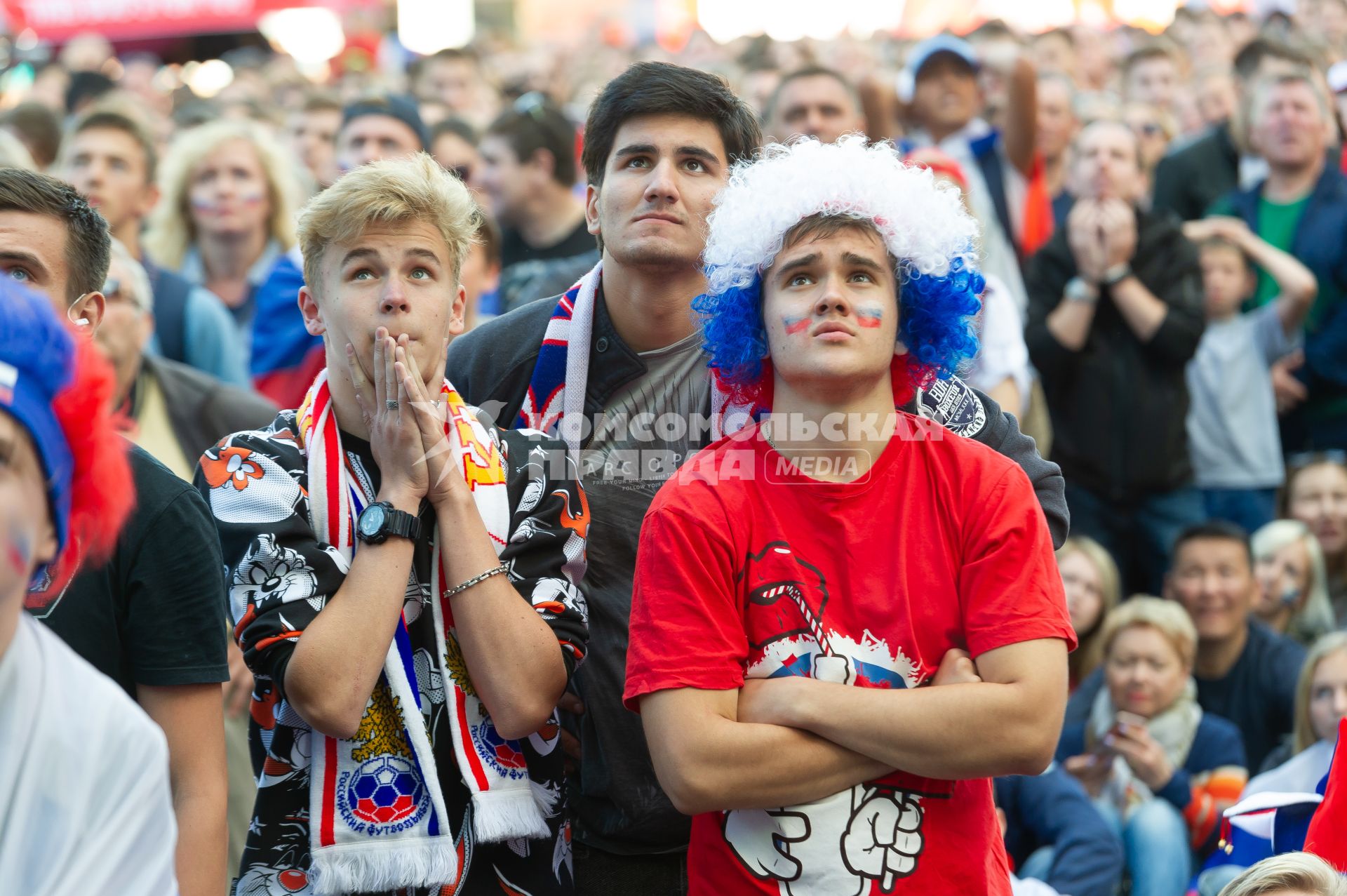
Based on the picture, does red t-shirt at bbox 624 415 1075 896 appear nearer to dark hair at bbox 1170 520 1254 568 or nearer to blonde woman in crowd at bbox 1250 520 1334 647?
dark hair at bbox 1170 520 1254 568

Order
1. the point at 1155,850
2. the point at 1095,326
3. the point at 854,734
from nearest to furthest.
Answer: the point at 854,734, the point at 1155,850, the point at 1095,326

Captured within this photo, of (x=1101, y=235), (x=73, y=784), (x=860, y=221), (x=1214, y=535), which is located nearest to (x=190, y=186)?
(x=1101, y=235)

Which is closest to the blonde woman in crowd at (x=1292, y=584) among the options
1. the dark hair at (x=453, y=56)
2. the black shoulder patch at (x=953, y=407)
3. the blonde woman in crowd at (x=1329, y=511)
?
the blonde woman in crowd at (x=1329, y=511)

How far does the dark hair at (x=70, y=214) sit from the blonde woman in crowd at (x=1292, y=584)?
15.9 ft

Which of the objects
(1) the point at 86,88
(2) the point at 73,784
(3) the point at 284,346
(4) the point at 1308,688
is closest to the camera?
(2) the point at 73,784

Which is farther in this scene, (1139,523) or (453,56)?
(453,56)

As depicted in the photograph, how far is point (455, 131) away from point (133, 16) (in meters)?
11.7

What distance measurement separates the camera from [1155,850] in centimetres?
471

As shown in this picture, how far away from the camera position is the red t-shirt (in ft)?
7.59

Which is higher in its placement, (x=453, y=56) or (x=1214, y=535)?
(x=453, y=56)

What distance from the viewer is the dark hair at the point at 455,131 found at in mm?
7301

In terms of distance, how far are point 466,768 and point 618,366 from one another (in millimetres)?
974

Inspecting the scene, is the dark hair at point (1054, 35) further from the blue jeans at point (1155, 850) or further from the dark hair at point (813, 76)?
the blue jeans at point (1155, 850)

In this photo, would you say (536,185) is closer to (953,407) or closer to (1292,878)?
(953,407)
